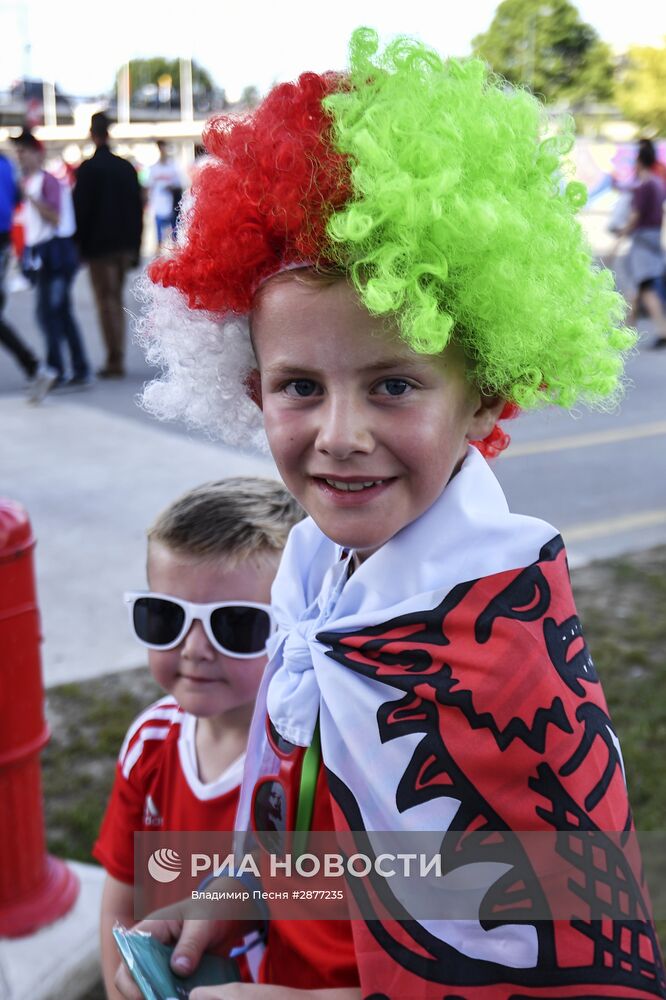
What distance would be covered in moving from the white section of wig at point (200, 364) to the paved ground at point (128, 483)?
8.21ft

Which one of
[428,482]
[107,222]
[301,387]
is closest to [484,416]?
[428,482]

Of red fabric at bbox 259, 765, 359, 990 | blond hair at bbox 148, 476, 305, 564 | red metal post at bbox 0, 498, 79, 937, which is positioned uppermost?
blond hair at bbox 148, 476, 305, 564

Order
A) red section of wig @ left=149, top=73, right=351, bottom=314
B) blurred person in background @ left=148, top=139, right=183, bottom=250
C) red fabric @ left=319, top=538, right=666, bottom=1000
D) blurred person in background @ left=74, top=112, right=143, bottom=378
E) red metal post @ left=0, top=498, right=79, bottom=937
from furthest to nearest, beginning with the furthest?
blurred person in background @ left=148, top=139, right=183, bottom=250, blurred person in background @ left=74, top=112, right=143, bottom=378, red metal post @ left=0, top=498, right=79, bottom=937, red section of wig @ left=149, top=73, right=351, bottom=314, red fabric @ left=319, top=538, right=666, bottom=1000

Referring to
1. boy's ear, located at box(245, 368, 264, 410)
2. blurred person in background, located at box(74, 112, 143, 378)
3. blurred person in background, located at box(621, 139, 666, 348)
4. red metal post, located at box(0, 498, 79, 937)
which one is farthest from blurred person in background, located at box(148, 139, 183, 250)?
boy's ear, located at box(245, 368, 264, 410)

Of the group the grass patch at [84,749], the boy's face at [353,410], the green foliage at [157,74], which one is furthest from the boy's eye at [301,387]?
the green foliage at [157,74]

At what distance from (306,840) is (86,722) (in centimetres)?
247

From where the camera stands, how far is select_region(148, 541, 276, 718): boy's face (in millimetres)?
1826

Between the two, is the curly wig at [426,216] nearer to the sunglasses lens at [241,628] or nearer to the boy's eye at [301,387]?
the boy's eye at [301,387]

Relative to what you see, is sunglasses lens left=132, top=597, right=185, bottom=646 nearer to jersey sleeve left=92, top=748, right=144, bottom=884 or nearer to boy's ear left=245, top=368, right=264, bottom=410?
jersey sleeve left=92, top=748, right=144, bottom=884

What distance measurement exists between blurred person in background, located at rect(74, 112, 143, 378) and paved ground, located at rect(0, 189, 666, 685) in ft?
2.21

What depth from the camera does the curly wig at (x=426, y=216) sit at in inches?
51.3

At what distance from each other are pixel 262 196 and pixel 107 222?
8.08 metres

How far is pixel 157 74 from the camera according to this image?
320ft

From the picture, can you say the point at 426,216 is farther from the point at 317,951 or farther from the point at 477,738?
the point at 317,951
